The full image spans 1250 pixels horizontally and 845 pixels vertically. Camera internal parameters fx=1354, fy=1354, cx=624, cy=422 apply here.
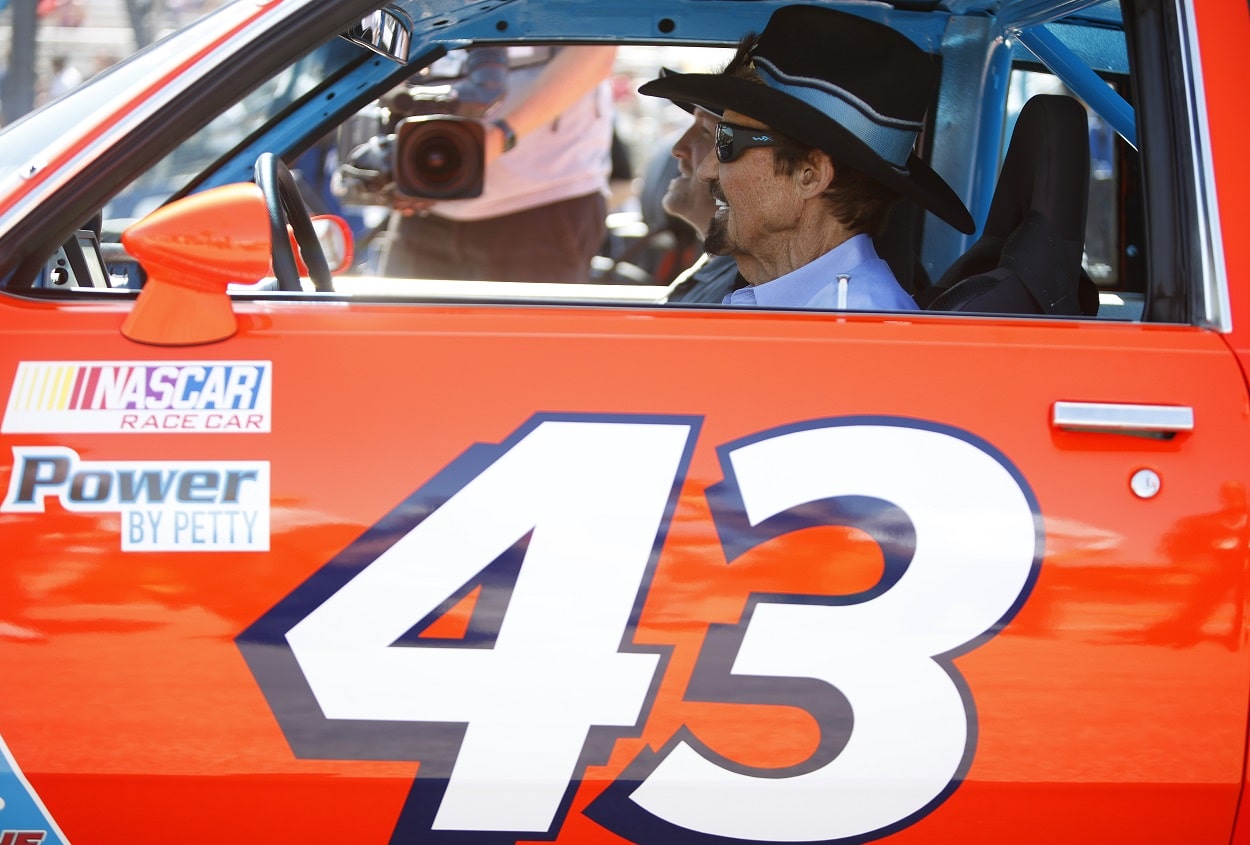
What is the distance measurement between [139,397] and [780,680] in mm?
726

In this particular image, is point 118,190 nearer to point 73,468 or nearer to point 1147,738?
point 73,468

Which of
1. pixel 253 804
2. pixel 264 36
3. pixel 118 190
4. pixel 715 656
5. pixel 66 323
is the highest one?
pixel 264 36

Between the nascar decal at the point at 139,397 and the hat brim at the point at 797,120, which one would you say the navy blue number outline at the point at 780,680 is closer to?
the nascar decal at the point at 139,397

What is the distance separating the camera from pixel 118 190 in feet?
4.92

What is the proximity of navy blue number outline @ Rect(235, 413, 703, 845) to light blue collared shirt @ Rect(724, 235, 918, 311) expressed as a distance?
0.84 m

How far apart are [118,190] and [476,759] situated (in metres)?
0.74

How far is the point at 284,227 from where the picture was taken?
6.07 feet

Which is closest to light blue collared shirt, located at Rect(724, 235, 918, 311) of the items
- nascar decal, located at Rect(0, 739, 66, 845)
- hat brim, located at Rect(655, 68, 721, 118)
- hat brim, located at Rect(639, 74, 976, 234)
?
hat brim, located at Rect(639, 74, 976, 234)

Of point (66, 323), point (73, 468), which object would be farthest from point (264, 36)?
point (73, 468)

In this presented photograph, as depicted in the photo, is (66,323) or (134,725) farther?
(66,323)

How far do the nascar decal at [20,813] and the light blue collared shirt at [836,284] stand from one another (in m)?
1.21

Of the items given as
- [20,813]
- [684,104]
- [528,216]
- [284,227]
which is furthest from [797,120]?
[528,216]

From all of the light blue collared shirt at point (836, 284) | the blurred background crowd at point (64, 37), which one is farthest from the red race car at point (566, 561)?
the blurred background crowd at point (64, 37)

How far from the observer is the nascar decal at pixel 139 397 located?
4.59ft
